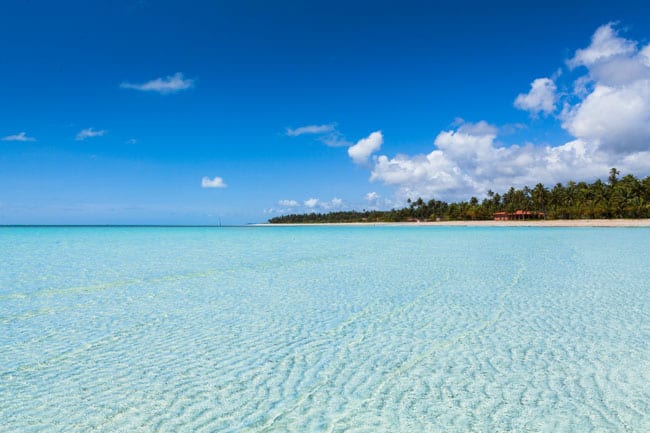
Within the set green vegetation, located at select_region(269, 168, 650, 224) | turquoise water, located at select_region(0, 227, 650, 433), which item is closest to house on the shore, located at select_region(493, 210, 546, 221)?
green vegetation, located at select_region(269, 168, 650, 224)

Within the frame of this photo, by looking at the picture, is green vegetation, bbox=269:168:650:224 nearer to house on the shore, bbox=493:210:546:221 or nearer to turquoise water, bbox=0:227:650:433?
house on the shore, bbox=493:210:546:221

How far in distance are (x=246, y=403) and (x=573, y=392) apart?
323cm

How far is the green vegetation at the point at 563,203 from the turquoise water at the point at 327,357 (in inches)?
2522

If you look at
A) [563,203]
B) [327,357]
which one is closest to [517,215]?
[563,203]

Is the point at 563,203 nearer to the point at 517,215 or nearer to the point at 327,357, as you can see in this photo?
the point at 517,215

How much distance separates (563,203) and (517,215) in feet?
27.2

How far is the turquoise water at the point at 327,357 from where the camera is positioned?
3.68 m

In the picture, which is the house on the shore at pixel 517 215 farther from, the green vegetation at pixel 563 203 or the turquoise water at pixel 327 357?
the turquoise water at pixel 327 357

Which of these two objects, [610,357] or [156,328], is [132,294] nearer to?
[156,328]

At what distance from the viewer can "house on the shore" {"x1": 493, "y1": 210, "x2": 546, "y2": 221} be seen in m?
80.6

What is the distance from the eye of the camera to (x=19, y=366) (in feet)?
16.0

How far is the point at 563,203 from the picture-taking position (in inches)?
3061

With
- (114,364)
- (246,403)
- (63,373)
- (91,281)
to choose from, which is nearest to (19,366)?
(63,373)

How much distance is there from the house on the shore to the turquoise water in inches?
3020
